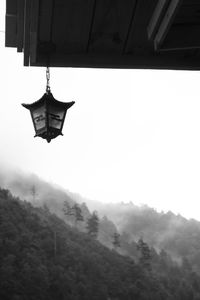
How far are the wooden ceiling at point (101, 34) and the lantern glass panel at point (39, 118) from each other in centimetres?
64

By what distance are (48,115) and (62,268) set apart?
101 metres

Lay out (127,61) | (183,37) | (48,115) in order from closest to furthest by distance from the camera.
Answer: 1. (183,37)
2. (127,61)
3. (48,115)

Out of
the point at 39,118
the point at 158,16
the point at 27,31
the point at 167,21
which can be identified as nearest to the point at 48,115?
the point at 39,118

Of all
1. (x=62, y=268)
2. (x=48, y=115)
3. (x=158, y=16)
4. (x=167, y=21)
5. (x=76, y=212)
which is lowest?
(x=167, y=21)

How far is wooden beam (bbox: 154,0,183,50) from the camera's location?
2.62 meters

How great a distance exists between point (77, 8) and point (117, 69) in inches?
34.8

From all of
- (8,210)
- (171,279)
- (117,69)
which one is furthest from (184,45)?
(171,279)

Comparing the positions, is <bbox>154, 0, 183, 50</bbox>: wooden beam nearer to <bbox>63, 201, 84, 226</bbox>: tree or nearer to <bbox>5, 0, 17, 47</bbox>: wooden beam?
<bbox>5, 0, 17, 47</bbox>: wooden beam

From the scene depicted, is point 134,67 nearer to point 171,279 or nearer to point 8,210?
point 8,210

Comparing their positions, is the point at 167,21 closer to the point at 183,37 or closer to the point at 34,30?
the point at 183,37

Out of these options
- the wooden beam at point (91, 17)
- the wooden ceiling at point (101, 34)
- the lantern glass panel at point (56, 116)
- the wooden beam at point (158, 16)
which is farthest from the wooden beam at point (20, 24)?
the wooden beam at point (158, 16)

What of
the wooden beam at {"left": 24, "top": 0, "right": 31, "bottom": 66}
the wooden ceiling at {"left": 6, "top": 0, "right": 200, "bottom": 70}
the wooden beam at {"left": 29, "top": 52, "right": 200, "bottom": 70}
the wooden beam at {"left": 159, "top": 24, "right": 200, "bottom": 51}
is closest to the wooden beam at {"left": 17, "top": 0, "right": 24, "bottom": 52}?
the wooden ceiling at {"left": 6, "top": 0, "right": 200, "bottom": 70}

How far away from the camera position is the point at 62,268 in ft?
333

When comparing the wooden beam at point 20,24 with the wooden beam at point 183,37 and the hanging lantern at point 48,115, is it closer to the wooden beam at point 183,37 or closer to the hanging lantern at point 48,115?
the hanging lantern at point 48,115
